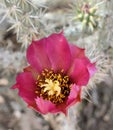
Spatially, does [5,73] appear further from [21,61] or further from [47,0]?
[47,0]

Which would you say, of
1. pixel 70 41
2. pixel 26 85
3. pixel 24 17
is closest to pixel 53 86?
pixel 26 85

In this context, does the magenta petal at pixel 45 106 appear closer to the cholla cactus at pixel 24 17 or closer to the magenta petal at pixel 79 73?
the magenta petal at pixel 79 73

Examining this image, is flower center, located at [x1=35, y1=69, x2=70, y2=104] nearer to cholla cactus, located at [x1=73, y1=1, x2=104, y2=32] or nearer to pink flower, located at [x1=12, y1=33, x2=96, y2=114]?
pink flower, located at [x1=12, y1=33, x2=96, y2=114]

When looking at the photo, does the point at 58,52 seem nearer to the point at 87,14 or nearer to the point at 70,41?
the point at 87,14

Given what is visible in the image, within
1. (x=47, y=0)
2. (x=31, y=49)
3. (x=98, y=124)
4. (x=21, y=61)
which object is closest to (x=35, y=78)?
(x=31, y=49)

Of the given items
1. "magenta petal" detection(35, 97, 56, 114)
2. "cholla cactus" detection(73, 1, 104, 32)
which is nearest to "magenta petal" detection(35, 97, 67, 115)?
"magenta petal" detection(35, 97, 56, 114)
